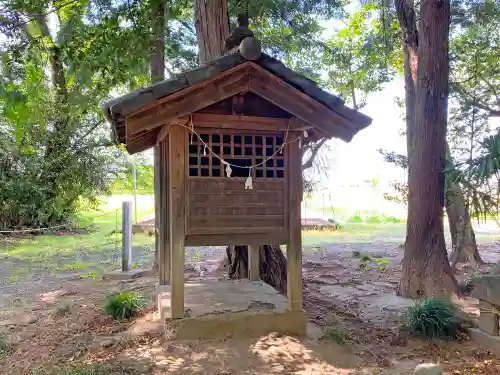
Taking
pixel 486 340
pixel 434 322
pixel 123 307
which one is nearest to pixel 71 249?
pixel 123 307

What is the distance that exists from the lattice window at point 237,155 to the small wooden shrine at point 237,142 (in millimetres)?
12

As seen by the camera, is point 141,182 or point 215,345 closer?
point 215,345

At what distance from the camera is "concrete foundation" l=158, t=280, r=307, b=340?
5086mm

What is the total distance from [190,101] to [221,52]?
8.97ft

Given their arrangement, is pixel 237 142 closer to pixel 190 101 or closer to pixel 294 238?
pixel 190 101

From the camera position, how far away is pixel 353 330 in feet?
20.1

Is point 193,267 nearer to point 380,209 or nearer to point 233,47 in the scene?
point 233,47

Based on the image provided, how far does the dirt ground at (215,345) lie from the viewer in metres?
4.56

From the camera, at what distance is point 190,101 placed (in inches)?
194

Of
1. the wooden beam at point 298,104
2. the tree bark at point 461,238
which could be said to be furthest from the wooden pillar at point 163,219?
the tree bark at point 461,238

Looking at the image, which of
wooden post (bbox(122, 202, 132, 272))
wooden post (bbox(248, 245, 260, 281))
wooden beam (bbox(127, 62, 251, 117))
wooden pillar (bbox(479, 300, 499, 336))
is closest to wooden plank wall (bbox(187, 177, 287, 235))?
wooden beam (bbox(127, 62, 251, 117))

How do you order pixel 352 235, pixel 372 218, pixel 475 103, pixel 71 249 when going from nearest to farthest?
pixel 475 103 < pixel 71 249 < pixel 352 235 < pixel 372 218

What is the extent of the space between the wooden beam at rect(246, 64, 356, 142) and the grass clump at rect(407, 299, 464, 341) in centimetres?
241

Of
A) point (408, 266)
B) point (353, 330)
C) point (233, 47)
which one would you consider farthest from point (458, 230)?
point (233, 47)
